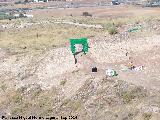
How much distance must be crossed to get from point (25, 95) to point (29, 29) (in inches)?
2259

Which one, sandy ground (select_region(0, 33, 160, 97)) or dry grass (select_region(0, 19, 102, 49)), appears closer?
sandy ground (select_region(0, 33, 160, 97))

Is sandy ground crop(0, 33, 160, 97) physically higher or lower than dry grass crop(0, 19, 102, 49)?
higher

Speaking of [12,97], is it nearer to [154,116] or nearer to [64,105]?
[64,105]

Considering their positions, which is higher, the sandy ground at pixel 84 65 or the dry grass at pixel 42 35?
the sandy ground at pixel 84 65

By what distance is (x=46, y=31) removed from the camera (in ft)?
349


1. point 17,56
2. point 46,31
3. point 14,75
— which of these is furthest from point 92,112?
point 46,31

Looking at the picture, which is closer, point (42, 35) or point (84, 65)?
point (84, 65)

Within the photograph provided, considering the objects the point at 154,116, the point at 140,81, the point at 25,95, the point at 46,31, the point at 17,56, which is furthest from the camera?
the point at 46,31

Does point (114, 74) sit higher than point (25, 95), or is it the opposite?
point (114, 74)

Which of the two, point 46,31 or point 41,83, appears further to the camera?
point 46,31

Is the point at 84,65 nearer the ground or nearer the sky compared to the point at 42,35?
nearer the sky

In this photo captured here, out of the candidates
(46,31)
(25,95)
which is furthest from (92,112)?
(46,31)

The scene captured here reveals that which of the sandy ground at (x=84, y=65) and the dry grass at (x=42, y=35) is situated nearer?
the sandy ground at (x=84, y=65)

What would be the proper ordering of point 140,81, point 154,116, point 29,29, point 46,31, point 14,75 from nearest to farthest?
point 154,116 → point 140,81 → point 14,75 → point 46,31 → point 29,29
